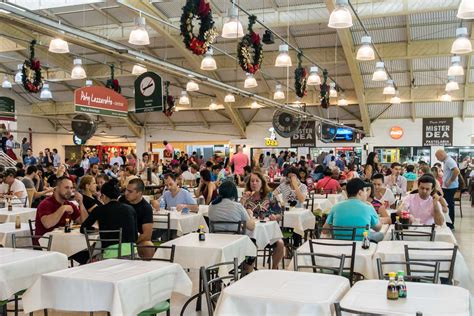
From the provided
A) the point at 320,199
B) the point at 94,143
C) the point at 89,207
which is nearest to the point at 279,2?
the point at 320,199

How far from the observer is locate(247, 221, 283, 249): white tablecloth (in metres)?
6.29

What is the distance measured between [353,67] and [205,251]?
46.2 ft

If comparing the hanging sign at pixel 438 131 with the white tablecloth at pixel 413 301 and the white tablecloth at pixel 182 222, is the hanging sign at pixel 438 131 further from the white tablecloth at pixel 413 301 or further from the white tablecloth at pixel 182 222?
the white tablecloth at pixel 413 301

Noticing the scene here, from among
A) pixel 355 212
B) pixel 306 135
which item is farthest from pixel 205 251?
pixel 306 135

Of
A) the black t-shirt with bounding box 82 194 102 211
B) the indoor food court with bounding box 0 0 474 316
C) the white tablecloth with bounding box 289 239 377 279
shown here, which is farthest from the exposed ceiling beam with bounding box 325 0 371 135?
the white tablecloth with bounding box 289 239 377 279

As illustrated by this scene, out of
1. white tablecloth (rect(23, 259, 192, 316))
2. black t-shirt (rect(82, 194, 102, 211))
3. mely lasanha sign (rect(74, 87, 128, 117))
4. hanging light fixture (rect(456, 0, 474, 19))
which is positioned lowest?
white tablecloth (rect(23, 259, 192, 316))

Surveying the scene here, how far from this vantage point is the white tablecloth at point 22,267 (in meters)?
4.02

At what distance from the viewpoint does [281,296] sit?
3.05 meters

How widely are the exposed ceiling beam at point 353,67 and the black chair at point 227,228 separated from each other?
784cm

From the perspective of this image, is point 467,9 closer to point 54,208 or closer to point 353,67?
point 54,208

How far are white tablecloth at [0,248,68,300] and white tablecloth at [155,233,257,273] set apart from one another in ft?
3.50

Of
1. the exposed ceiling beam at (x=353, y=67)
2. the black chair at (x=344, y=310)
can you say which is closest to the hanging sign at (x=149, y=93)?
the exposed ceiling beam at (x=353, y=67)

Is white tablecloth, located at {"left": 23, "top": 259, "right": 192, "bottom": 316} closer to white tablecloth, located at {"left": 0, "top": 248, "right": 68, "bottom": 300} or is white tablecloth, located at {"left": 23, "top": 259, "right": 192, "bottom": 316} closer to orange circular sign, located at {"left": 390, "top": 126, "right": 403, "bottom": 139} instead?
white tablecloth, located at {"left": 0, "top": 248, "right": 68, "bottom": 300}

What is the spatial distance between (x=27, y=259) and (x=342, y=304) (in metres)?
2.66
